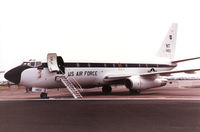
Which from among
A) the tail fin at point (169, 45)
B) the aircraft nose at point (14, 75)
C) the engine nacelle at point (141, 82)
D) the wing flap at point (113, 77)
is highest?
the tail fin at point (169, 45)

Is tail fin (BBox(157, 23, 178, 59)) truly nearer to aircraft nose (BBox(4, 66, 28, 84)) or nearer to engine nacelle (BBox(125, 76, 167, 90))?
engine nacelle (BBox(125, 76, 167, 90))

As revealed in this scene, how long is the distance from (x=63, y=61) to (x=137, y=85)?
6.53 m

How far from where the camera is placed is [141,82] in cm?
2192

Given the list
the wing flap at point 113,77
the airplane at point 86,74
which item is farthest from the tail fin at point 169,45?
the wing flap at point 113,77

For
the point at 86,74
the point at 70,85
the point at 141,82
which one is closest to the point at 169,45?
the point at 141,82

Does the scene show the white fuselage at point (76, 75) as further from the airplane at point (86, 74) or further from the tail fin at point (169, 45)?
the tail fin at point (169, 45)

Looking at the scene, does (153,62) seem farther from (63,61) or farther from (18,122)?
(18,122)

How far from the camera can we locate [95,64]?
2277 cm

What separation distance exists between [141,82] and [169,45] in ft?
36.6

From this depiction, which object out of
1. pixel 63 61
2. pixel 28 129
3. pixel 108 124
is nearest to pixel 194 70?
pixel 63 61

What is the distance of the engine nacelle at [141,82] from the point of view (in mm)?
21562

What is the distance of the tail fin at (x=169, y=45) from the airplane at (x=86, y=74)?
1432 millimetres

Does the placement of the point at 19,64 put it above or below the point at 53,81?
above

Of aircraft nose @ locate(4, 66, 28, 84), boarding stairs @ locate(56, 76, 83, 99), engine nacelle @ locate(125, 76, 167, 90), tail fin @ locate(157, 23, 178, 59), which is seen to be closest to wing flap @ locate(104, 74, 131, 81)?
engine nacelle @ locate(125, 76, 167, 90)
